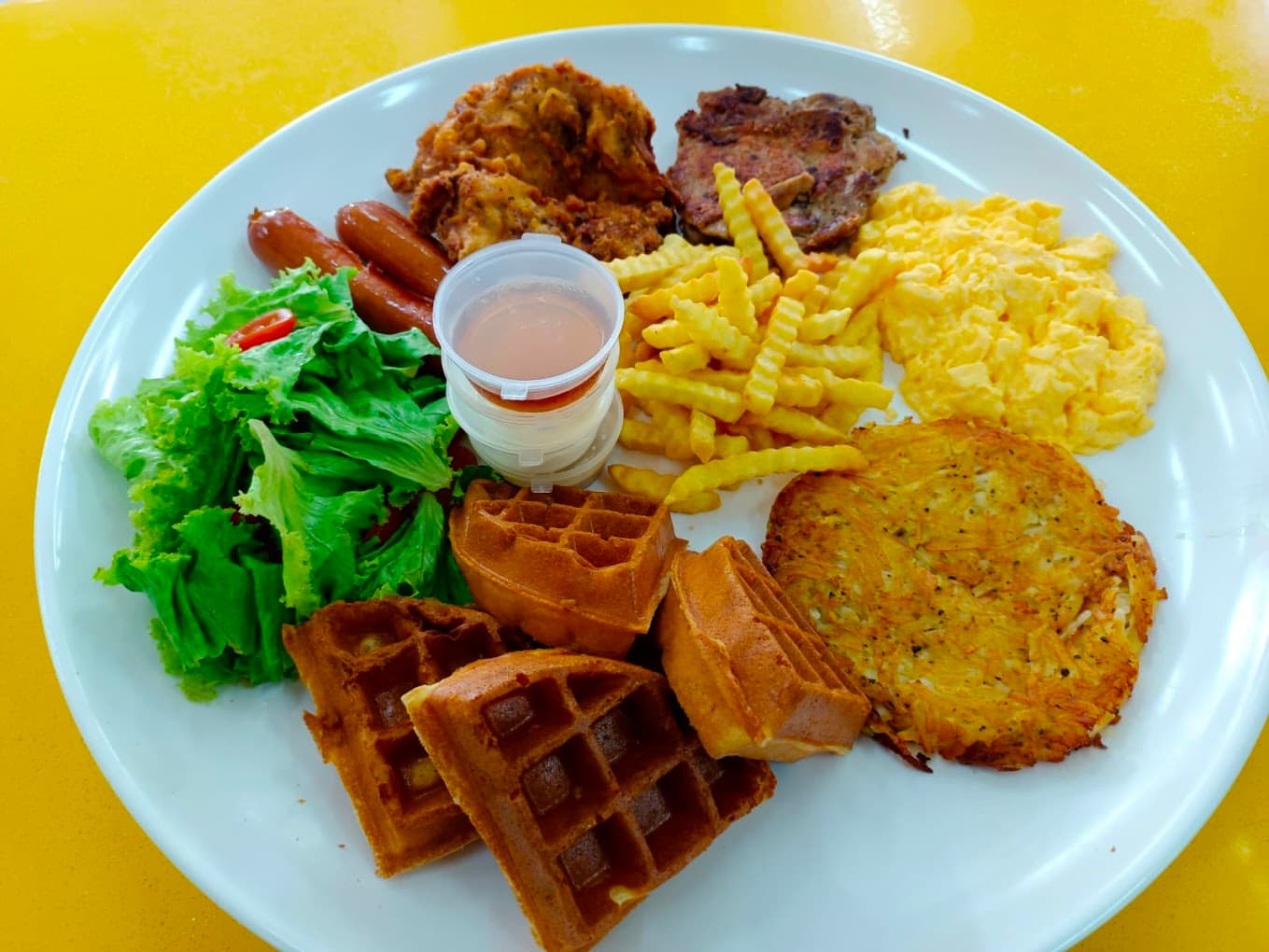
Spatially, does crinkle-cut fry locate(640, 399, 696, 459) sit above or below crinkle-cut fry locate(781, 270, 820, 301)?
below

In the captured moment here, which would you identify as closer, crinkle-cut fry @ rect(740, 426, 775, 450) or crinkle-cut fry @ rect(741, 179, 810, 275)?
crinkle-cut fry @ rect(740, 426, 775, 450)

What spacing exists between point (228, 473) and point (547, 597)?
3.68 feet

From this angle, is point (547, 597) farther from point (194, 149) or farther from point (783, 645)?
point (194, 149)

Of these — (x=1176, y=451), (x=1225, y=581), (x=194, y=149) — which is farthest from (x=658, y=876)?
(x=194, y=149)

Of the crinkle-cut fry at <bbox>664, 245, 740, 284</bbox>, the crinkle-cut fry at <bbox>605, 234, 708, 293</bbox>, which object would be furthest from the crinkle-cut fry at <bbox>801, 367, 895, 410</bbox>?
the crinkle-cut fry at <bbox>605, 234, 708, 293</bbox>

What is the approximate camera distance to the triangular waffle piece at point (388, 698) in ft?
7.47

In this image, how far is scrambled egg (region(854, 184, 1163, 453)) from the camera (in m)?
3.20

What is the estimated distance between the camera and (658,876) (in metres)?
2.12

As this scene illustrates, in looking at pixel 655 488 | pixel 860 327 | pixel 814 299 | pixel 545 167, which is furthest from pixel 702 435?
pixel 545 167

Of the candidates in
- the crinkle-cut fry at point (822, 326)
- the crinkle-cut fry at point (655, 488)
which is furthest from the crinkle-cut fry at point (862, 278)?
the crinkle-cut fry at point (655, 488)

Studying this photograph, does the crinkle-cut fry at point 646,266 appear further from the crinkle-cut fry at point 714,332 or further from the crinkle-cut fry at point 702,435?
the crinkle-cut fry at point 702,435

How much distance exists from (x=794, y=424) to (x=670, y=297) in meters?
0.62

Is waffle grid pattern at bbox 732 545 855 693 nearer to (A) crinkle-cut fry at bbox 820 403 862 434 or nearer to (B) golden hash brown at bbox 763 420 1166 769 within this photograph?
(B) golden hash brown at bbox 763 420 1166 769

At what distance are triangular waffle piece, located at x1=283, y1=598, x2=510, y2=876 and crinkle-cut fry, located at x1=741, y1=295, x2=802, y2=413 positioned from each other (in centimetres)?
110
